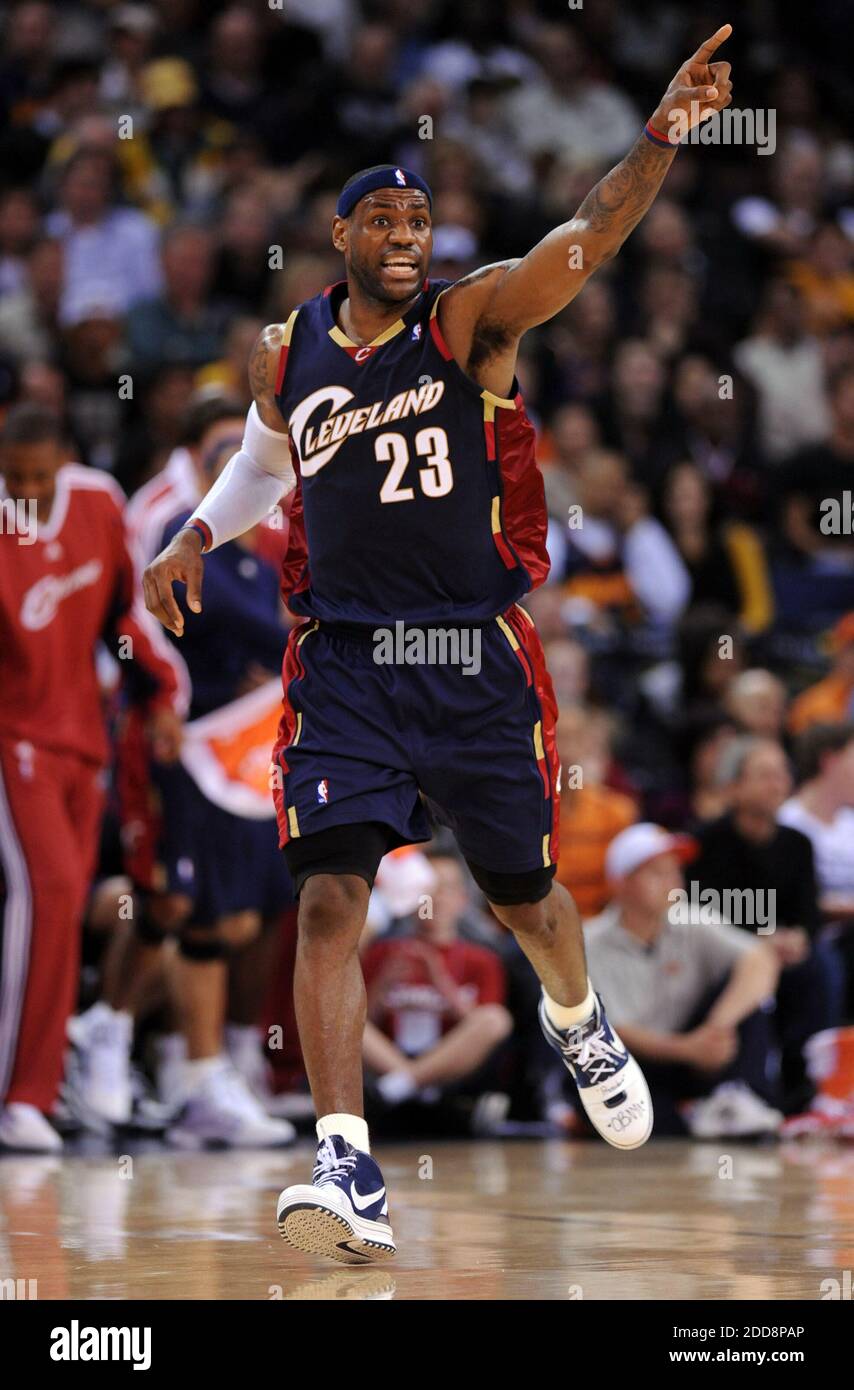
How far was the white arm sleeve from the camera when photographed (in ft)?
16.4

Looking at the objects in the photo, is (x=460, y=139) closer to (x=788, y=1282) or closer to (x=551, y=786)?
(x=551, y=786)

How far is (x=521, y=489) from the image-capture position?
4824 mm

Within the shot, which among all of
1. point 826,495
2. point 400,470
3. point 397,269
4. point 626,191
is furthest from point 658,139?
point 826,495

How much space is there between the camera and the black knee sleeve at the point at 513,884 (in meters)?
4.87

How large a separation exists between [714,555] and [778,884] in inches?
126

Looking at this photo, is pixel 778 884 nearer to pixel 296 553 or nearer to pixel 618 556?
pixel 618 556

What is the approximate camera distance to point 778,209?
14.2 meters

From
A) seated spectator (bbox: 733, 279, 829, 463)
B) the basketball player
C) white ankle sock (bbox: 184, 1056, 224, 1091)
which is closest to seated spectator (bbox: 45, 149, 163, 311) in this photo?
seated spectator (bbox: 733, 279, 829, 463)

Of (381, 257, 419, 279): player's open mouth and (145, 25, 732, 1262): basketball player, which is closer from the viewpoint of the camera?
(145, 25, 732, 1262): basketball player

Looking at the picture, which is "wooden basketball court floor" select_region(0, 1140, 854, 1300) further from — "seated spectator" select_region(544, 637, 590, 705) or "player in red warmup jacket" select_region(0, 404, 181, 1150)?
"seated spectator" select_region(544, 637, 590, 705)

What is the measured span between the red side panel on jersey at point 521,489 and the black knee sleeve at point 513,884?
0.65 metres

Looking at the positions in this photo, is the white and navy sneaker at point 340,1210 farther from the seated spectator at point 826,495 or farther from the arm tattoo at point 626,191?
the seated spectator at point 826,495
